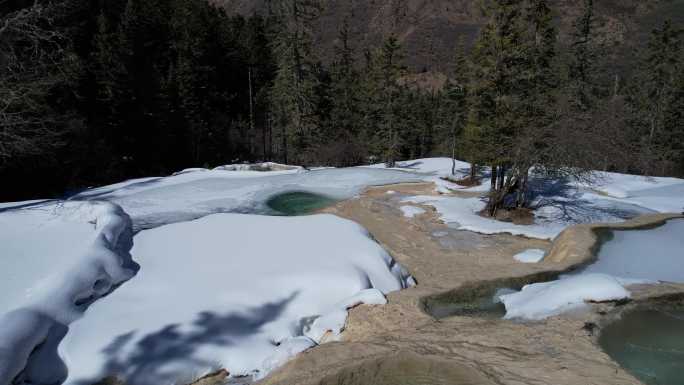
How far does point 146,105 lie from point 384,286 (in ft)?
75.2

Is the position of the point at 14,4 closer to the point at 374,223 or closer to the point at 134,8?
the point at 134,8

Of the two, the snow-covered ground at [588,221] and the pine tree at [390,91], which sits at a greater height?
the pine tree at [390,91]

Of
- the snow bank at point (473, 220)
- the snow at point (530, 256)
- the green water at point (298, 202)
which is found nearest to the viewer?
the snow at point (530, 256)

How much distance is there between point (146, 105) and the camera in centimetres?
2534

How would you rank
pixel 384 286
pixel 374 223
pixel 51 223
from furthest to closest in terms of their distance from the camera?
pixel 374 223 < pixel 51 223 < pixel 384 286

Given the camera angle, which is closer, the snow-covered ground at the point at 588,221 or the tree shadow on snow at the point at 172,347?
the tree shadow on snow at the point at 172,347

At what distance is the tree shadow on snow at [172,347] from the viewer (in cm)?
518

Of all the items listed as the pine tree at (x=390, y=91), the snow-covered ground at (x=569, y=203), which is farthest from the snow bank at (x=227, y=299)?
the pine tree at (x=390, y=91)

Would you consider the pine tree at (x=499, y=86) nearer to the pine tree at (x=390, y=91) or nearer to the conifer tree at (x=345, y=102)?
the pine tree at (x=390, y=91)

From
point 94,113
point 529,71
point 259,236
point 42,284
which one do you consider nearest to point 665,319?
point 259,236

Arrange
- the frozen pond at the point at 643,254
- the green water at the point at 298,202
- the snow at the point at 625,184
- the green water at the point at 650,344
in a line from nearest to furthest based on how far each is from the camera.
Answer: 1. the green water at the point at 650,344
2. the frozen pond at the point at 643,254
3. the green water at the point at 298,202
4. the snow at the point at 625,184

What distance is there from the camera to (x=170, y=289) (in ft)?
22.5

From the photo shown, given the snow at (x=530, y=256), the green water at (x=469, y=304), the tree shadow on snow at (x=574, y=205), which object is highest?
the tree shadow on snow at (x=574, y=205)

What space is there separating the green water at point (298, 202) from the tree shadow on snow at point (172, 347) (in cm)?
866
